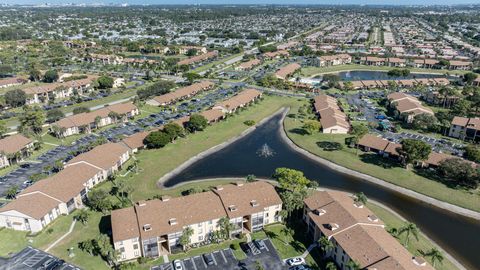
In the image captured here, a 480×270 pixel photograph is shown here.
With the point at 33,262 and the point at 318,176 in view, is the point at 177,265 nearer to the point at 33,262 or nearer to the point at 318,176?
the point at 33,262

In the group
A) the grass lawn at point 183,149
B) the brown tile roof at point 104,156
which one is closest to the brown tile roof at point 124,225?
the grass lawn at point 183,149

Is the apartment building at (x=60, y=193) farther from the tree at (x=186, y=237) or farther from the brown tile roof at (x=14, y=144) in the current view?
the tree at (x=186, y=237)

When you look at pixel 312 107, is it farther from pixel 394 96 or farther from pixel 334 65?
pixel 334 65

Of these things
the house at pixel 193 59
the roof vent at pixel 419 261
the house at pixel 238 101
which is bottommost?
the roof vent at pixel 419 261

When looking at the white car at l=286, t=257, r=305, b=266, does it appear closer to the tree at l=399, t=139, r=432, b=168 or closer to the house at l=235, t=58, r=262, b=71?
the tree at l=399, t=139, r=432, b=168

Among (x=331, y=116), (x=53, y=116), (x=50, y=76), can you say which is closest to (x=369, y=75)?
(x=331, y=116)

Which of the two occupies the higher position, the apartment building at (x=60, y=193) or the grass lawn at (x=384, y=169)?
the apartment building at (x=60, y=193)
